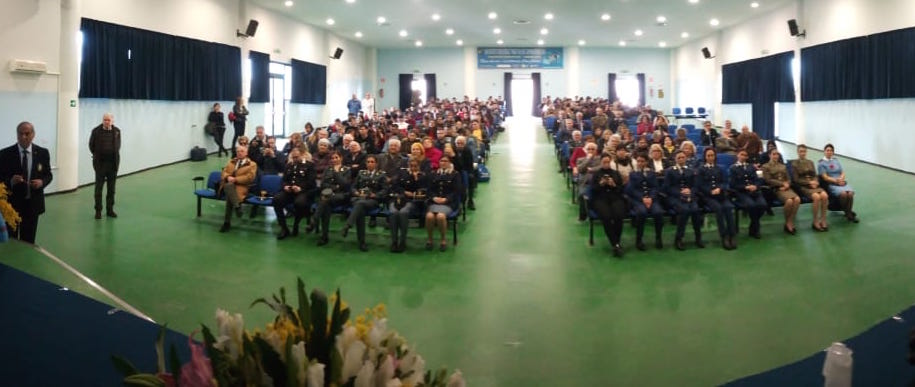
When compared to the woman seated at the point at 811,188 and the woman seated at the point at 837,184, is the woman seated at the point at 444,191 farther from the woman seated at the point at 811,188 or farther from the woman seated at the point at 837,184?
the woman seated at the point at 837,184

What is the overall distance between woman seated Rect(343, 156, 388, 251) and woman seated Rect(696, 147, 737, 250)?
12.9 feet

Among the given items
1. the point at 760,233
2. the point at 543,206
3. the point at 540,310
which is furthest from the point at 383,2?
the point at 540,310

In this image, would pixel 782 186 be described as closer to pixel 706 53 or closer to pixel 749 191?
pixel 749 191

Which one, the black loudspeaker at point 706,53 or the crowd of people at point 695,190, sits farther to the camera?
the black loudspeaker at point 706,53

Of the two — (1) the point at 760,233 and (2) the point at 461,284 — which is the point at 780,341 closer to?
(2) the point at 461,284

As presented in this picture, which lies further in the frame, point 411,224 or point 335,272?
point 411,224

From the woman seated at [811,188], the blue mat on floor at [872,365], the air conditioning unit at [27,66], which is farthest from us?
the air conditioning unit at [27,66]

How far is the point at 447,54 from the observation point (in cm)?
3438

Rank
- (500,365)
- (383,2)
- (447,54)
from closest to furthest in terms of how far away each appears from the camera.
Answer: (500,365) → (383,2) → (447,54)

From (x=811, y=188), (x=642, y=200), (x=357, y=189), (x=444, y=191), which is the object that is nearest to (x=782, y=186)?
(x=811, y=188)

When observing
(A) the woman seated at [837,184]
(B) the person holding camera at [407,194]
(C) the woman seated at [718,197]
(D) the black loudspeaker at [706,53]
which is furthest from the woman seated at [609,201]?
(D) the black loudspeaker at [706,53]

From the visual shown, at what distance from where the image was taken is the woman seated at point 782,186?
852cm

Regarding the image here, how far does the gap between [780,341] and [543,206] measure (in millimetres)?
5977

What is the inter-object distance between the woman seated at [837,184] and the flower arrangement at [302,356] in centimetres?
934
